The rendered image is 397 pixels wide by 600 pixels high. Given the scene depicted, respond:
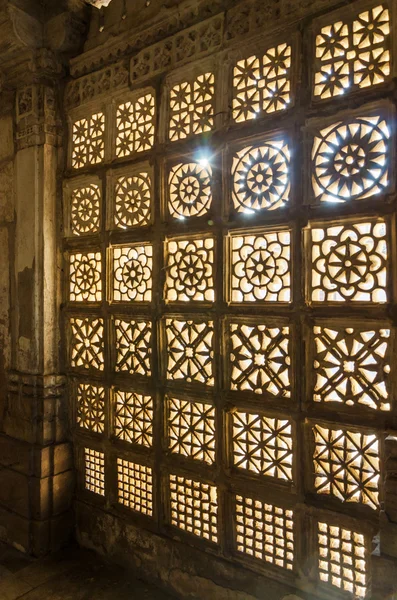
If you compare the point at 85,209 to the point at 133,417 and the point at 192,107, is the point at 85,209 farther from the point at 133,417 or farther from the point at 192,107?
the point at 133,417

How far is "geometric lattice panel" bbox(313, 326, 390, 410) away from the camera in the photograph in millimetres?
2199

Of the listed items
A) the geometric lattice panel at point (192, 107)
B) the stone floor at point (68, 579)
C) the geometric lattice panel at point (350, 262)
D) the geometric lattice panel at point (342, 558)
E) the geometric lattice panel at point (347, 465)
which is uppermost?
the geometric lattice panel at point (192, 107)

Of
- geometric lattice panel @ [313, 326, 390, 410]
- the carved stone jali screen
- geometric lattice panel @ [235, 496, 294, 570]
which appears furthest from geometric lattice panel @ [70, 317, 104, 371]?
geometric lattice panel @ [313, 326, 390, 410]

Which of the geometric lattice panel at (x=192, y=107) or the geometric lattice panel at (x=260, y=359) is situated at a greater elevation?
the geometric lattice panel at (x=192, y=107)

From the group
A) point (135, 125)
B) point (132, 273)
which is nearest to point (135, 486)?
point (132, 273)

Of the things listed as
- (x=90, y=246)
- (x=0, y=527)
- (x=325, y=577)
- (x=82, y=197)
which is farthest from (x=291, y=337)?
→ (x=0, y=527)

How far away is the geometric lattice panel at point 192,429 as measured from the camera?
279 cm

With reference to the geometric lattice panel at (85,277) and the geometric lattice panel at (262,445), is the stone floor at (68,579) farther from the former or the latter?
the geometric lattice panel at (85,277)

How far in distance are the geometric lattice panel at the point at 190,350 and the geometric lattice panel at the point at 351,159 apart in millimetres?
1027

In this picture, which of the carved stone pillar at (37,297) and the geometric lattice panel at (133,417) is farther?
the carved stone pillar at (37,297)

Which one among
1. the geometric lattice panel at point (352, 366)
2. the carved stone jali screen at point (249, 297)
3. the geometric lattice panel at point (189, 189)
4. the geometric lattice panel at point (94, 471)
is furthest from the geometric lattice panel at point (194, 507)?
the geometric lattice panel at point (189, 189)

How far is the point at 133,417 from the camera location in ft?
10.3

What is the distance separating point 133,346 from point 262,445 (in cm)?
108

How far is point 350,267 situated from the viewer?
2262mm
